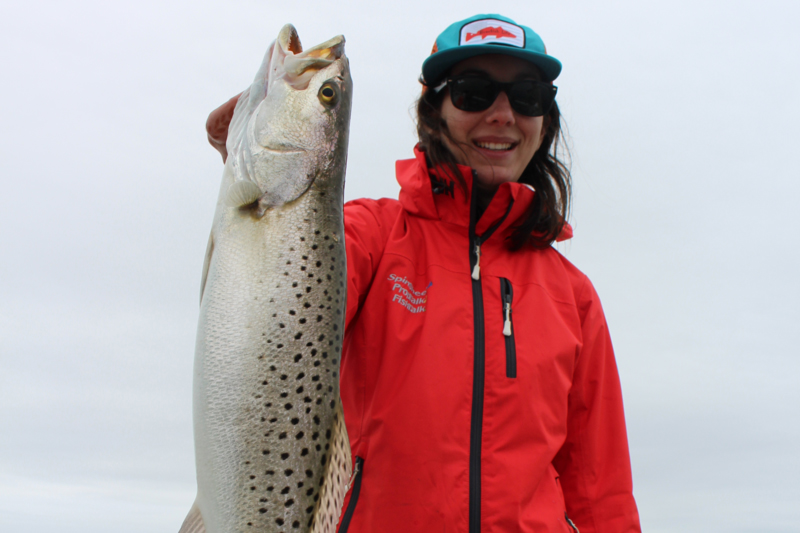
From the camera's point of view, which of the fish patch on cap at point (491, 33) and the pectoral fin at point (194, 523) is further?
the fish patch on cap at point (491, 33)

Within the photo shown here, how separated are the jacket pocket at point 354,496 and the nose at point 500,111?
5.58ft

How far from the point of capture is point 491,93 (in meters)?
3.36

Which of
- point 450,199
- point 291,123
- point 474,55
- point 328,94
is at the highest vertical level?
point 474,55

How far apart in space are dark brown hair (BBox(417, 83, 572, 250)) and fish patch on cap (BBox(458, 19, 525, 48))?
29 centimetres

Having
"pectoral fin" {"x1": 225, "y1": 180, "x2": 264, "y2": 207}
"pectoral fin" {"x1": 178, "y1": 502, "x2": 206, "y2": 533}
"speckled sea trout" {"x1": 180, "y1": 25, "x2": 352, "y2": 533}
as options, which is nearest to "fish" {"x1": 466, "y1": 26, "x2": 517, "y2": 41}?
"speckled sea trout" {"x1": 180, "y1": 25, "x2": 352, "y2": 533}

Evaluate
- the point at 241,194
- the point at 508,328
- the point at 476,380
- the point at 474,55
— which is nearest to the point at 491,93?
the point at 474,55

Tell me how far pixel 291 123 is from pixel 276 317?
29.3 inches

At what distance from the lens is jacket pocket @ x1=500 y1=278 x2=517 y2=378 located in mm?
2941

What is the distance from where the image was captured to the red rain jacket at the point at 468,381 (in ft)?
9.07

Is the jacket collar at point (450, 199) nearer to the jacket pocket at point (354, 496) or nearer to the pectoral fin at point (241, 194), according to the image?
the pectoral fin at point (241, 194)

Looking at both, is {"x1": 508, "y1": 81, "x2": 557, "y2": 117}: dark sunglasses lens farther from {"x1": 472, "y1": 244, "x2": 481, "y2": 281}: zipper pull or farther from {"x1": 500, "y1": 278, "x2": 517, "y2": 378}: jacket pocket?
{"x1": 500, "y1": 278, "x2": 517, "y2": 378}: jacket pocket

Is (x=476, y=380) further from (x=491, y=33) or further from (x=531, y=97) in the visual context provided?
(x=491, y=33)

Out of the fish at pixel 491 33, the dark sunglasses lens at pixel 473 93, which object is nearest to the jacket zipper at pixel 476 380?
the dark sunglasses lens at pixel 473 93

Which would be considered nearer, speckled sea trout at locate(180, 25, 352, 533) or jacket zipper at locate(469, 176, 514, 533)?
speckled sea trout at locate(180, 25, 352, 533)
